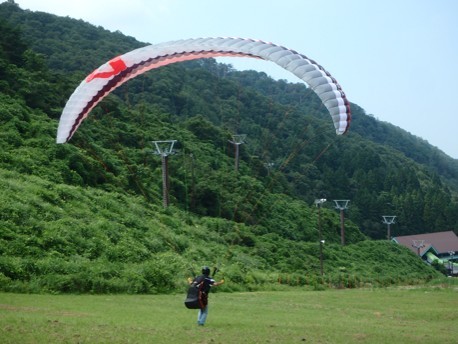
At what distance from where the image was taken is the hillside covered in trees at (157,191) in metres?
22.2

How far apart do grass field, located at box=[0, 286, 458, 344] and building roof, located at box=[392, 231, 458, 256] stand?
6959cm

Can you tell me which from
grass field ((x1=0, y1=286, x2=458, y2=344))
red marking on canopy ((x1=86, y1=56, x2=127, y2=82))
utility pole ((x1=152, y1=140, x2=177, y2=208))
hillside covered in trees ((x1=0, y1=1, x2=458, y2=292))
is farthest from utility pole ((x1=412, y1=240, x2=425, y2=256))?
red marking on canopy ((x1=86, y1=56, x2=127, y2=82))

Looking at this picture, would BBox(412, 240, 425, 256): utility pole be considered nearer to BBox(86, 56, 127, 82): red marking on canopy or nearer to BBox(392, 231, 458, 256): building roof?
BBox(392, 231, 458, 256): building roof

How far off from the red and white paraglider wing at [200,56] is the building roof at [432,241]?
7513cm

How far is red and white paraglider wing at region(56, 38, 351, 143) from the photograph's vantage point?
51.5 feet

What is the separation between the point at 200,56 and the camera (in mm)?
16453

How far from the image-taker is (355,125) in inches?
5300

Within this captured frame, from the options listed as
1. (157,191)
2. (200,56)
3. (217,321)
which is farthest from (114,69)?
(157,191)

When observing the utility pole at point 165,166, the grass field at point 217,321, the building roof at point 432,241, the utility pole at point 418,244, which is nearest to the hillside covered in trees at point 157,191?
the utility pole at point 165,166

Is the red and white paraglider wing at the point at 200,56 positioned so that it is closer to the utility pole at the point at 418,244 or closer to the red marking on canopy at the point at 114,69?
the red marking on canopy at the point at 114,69

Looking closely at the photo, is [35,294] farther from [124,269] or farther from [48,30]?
[48,30]

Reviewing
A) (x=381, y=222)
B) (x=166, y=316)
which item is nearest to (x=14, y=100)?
(x=166, y=316)

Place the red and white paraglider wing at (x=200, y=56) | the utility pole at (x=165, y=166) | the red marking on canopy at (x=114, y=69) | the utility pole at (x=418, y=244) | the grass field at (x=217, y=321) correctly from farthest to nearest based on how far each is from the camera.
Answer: the utility pole at (x=418, y=244) → the utility pole at (x=165, y=166) → the red marking on canopy at (x=114, y=69) → the red and white paraglider wing at (x=200, y=56) → the grass field at (x=217, y=321)

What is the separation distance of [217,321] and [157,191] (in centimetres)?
3005
